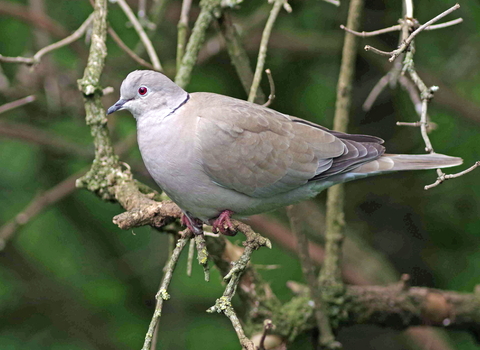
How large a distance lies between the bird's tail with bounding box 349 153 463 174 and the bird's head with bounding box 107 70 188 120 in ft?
3.05

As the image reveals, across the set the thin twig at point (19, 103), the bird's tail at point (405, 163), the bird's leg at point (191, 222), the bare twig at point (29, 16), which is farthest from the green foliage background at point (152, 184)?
the bird's leg at point (191, 222)

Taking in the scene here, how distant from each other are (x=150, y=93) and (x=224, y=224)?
651mm

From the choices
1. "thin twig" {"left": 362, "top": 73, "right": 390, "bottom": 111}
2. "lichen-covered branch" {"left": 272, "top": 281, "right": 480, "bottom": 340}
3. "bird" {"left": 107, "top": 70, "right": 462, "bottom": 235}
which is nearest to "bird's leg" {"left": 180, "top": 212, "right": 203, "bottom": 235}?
"bird" {"left": 107, "top": 70, "right": 462, "bottom": 235}

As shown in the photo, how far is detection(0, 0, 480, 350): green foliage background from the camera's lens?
4438 millimetres

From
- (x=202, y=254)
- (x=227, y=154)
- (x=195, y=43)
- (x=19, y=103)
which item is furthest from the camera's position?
(x=19, y=103)

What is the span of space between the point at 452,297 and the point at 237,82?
238 centimetres

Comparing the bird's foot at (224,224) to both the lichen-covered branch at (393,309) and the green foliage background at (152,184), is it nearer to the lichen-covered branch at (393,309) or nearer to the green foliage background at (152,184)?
the lichen-covered branch at (393,309)

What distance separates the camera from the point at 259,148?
2420 mm

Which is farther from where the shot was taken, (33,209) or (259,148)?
(33,209)

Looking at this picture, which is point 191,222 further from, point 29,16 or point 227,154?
point 29,16

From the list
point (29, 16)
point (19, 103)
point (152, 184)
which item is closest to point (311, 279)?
point (19, 103)

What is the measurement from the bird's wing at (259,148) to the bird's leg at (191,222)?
0.67ft

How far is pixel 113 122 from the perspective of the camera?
4.56 metres

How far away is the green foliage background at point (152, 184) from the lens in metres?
4.44
